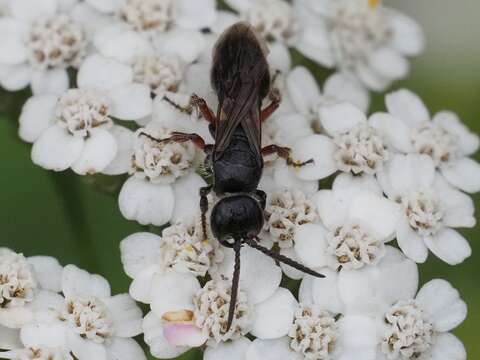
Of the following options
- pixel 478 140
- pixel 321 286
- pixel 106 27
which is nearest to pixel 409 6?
pixel 478 140

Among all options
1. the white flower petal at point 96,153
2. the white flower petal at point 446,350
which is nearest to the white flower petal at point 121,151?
the white flower petal at point 96,153

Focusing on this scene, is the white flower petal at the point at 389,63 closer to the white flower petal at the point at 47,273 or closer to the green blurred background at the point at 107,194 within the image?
the green blurred background at the point at 107,194

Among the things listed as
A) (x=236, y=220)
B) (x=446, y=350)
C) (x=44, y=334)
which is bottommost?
(x=446, y=350)

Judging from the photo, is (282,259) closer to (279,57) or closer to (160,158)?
(160,158)

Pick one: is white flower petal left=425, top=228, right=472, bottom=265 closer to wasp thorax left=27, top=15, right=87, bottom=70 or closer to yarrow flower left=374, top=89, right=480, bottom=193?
yarrow flower left=374, top=89, right=480, bottom=193

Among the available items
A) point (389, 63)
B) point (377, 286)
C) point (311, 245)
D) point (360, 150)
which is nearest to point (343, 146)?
point (360, 150)

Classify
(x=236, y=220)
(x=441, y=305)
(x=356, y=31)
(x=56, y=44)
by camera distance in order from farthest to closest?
(x=356, y=31)
(x=56, y=44)
(x=441, y=305)
(x=236, y=220)
